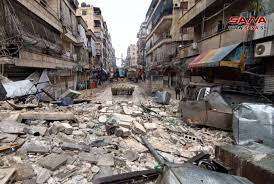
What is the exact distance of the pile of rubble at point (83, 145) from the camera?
4.92 metres

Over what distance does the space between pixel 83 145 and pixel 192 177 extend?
12.2 ft

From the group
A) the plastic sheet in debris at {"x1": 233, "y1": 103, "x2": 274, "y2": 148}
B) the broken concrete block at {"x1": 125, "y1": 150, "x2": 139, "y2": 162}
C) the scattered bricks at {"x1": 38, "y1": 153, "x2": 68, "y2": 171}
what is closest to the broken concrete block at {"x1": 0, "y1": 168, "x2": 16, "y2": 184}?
the scattered bricks at {"x1": 38, "y1": 153, "x2": 68, "y2": 171}

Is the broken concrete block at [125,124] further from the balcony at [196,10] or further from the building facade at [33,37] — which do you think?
the balcony at [196,10]

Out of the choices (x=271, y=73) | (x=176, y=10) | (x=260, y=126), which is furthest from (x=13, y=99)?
(x=176, y=10)

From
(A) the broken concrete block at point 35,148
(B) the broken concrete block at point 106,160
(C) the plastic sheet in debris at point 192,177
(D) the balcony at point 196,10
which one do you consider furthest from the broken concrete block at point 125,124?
(D) the balcony at point 196,10

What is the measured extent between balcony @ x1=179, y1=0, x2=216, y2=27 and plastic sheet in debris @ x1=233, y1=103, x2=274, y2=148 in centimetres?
810

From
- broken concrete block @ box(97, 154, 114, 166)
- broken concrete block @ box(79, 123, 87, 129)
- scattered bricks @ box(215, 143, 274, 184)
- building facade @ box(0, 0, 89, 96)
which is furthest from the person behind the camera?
building facade @ box(0, 0, 89, 96)

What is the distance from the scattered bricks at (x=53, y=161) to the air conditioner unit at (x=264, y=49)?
7.74m

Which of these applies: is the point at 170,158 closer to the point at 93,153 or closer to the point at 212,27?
the point at 93,153

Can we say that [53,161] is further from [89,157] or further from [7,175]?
[7,175]

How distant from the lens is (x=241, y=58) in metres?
10.2

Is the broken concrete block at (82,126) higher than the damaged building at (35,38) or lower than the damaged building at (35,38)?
lower

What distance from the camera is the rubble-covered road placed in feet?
16.2

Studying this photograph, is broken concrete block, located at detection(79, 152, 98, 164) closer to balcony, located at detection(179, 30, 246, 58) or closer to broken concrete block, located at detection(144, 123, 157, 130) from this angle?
broken concrete block, located at detection(144, 123, 157, 130)
